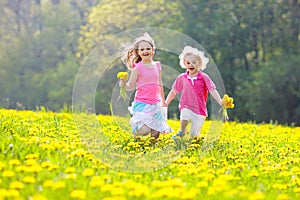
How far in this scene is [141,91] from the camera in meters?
6.80

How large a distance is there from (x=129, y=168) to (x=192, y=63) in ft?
8.68

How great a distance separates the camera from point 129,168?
4621 millimetres

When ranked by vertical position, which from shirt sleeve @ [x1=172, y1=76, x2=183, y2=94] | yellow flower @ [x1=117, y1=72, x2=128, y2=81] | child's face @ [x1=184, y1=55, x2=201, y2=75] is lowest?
shirt sleeve @ [x1=172, y1=76, x2=183, y2=94]

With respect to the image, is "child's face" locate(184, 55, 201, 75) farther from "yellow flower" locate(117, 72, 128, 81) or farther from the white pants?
"yellow flower" locate(117, 72, 128, 81)

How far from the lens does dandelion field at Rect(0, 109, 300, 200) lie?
11.3 feet

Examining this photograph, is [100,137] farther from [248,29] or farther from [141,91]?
[248,29]

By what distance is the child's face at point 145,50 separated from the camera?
6.76m

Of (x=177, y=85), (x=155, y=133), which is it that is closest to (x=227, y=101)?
(x=177, y=85)

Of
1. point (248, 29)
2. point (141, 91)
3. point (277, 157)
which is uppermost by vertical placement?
point (248, 29)

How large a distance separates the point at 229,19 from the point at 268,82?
4493 millimetres

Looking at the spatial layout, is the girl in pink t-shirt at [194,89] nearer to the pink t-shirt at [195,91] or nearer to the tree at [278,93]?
the pink t-shirt at [195,91]

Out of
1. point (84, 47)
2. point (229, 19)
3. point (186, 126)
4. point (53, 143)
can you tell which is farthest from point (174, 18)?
point (53, 143)

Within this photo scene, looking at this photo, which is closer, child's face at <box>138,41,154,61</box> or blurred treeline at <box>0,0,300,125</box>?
child's face at <box>138,41,154,61</box>

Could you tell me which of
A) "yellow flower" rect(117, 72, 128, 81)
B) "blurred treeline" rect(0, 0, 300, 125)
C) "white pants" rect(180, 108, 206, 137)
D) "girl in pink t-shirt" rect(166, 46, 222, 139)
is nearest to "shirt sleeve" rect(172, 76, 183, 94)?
"girl in pink t-shirt" rect(166, 46, 222, 139)
